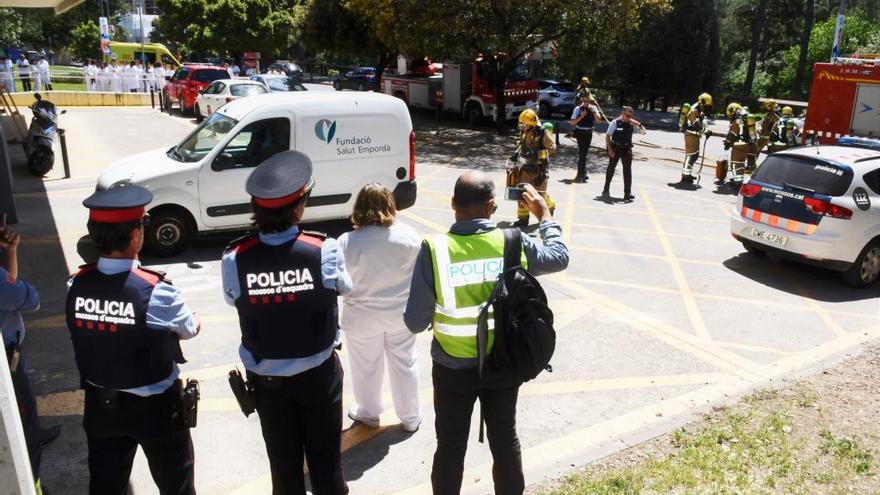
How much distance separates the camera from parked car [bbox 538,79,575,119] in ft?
84.7

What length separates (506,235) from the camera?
3.41 m

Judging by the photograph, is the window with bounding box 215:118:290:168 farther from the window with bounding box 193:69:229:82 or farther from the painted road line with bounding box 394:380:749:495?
the window with bounding box 193:69:229:82

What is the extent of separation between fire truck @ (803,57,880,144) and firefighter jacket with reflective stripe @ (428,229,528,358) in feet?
50.8

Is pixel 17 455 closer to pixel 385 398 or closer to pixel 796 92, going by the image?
pixel 385 398

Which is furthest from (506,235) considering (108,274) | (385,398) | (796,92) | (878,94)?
(796,92)

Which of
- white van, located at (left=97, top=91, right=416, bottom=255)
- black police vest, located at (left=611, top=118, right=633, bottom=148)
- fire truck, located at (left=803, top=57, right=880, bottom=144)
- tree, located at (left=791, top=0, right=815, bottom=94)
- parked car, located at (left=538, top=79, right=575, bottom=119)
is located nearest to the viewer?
white van, located at (left=97, top=91, right=416, bottom=255)

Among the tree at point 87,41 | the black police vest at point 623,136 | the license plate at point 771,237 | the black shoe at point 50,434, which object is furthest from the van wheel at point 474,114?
the tree at point 87,41

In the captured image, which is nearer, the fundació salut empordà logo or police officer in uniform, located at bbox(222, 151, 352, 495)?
police officer in uniform, located at bbox(222, 151, 352, 495)

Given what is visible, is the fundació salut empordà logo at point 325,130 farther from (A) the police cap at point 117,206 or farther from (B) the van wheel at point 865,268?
(B) the van wheel at point 865,268

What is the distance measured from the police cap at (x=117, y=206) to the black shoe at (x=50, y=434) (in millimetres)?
2386

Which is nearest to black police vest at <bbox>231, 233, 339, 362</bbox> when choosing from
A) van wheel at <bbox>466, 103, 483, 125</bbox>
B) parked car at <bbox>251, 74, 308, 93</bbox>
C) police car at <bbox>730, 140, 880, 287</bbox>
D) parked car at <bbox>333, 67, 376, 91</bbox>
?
police car at <bbox>730, 140, 880, 287</bbox>

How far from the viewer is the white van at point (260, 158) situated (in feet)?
27.7

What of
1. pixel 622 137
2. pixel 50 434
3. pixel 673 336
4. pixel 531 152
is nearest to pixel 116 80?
pixel 622 137

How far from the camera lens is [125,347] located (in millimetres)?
2998
